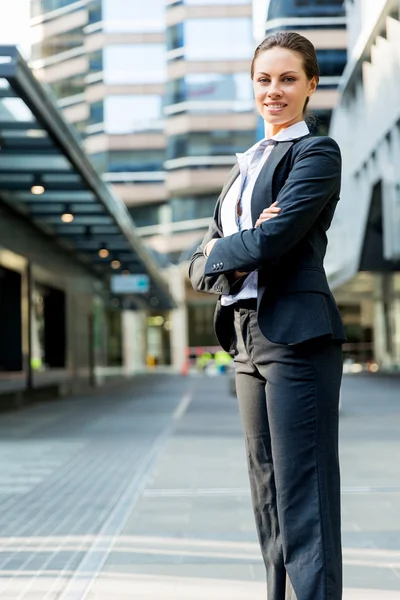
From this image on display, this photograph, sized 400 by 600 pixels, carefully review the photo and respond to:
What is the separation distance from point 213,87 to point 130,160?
8.29m

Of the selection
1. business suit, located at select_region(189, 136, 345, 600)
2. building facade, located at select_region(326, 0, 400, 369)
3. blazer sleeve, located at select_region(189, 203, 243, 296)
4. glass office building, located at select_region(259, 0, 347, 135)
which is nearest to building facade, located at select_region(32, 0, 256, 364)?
building facade, located at select_region(326, 0, 400, 369)

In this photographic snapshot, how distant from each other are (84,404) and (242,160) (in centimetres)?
1989

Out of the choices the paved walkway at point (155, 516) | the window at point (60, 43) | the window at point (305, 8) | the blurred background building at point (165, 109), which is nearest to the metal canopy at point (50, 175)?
the paved walkway at point (155, 516)

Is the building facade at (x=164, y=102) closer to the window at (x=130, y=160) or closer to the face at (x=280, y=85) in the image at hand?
the window at (x=130, y=160)

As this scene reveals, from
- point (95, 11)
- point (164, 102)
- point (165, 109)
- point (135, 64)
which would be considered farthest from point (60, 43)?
point (165, 109)

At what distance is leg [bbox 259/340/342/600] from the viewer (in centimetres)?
305

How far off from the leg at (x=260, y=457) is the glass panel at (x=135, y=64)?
69980 mm

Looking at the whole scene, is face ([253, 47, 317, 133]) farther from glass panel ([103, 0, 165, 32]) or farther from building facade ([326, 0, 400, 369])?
glass panel ([103, 0, 165, 32])

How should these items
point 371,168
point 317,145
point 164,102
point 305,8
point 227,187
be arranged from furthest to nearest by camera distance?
point 164,102 → point 371,168 → point 305,8 → point 227,187 → point 317,145

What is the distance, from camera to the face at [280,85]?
125 inches

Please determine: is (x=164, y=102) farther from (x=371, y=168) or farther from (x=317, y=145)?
(x=317, y=145)

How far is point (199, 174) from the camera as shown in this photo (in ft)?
229

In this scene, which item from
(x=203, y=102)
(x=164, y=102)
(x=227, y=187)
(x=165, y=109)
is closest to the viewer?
(x=227, y=187)

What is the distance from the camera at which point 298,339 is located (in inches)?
119
